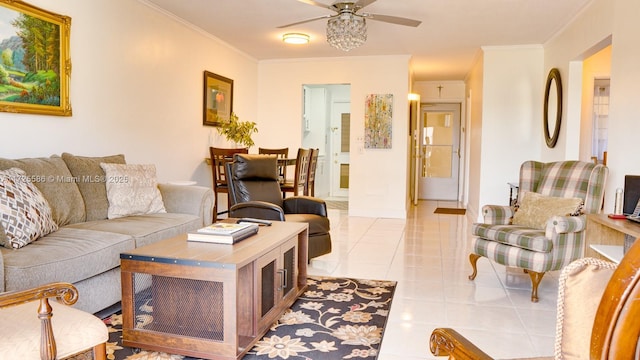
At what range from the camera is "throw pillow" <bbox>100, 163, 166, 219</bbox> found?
3.36 meters

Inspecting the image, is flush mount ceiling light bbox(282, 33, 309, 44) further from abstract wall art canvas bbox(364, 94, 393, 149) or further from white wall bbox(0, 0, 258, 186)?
abstract wall art canvas bbox(364, 94, 393, 149)

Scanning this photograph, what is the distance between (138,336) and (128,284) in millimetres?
260

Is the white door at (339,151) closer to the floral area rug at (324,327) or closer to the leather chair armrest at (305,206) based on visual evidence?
the leather chair armrest at (305,206)

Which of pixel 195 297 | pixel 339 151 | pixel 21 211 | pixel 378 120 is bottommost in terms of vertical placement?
pixel 195 297

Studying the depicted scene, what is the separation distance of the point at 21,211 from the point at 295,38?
3.96 m

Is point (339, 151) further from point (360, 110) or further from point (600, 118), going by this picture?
point (600, 118)

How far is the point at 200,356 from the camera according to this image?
2.06 metres

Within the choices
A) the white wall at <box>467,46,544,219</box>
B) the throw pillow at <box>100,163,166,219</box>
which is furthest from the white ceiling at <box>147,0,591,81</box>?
the throw pillow at <box>100,163,166,219</box>

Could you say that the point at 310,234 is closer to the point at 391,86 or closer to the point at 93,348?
the point at 93,348

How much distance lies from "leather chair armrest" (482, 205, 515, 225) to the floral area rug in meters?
1.03

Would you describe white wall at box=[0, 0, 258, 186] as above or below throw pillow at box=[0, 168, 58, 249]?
above

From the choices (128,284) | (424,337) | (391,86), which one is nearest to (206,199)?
(128,284)

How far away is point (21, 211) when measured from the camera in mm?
2408

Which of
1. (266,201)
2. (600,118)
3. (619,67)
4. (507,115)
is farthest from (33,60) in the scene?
(600,118)
